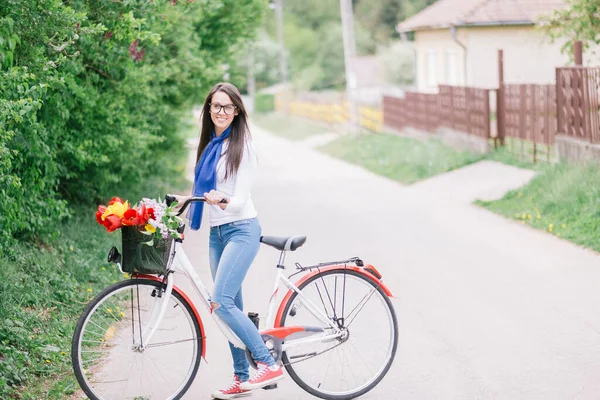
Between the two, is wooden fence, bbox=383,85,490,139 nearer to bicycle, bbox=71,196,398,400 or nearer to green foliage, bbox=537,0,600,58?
green foliage, bbox=537,0,600,58

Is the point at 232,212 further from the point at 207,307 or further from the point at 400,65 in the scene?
the point at 400,65

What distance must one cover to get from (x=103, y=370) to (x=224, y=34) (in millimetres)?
11648

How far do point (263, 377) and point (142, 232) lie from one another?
110 cm

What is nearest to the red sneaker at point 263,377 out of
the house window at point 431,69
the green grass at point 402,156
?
the green grass at point 402,156

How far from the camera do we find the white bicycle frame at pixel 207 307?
18.4 feet

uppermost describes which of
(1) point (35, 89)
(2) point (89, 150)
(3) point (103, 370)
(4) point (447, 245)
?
(1) point (35, 89)

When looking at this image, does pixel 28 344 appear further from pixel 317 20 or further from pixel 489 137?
pixel 317 20

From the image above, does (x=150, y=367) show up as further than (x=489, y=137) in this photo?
No

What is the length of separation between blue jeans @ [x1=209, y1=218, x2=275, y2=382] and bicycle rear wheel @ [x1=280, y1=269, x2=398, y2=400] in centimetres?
24

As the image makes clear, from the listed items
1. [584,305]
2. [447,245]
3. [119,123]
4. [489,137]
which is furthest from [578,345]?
[489,137]

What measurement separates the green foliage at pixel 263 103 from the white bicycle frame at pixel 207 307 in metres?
71.5

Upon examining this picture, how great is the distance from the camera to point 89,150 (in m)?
10.6

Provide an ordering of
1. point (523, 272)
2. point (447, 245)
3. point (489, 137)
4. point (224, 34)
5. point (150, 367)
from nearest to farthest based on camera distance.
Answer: point (150, 367) < point (523, 272) < point (447, 245) < point (224, 34) < point (489, 137)

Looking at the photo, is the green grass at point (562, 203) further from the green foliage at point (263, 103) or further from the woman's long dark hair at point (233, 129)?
the green foliage at point (263, 103)
